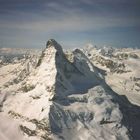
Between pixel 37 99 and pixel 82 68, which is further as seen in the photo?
pixel 82 68

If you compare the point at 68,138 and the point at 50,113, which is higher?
the point at 50,113

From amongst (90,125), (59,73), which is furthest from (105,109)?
(59,73)

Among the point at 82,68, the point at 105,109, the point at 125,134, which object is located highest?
the point at 82,68

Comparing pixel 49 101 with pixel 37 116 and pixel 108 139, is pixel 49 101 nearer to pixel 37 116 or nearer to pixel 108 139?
pixel 37 116

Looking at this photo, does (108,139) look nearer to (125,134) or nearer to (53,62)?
(125,134)

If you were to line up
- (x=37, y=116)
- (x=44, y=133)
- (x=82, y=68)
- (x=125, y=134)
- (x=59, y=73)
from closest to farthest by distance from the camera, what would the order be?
1. (x=44, y=133)
2. (x=37, y=116)
3. (x=125, y=134)
4. (x=59, y=73)
5. (x=82, y=68)

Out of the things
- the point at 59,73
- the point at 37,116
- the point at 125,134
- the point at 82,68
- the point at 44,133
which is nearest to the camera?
the point at 44,133
